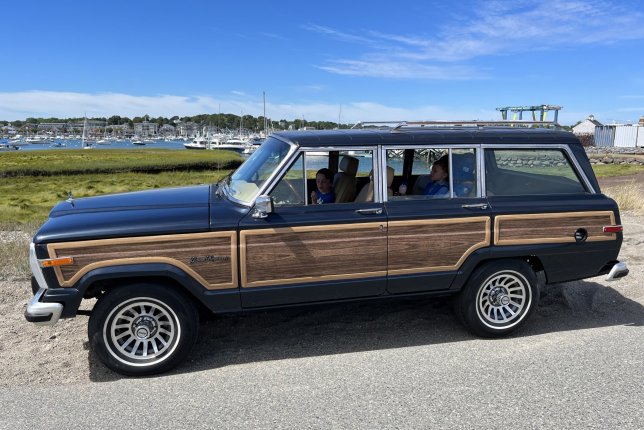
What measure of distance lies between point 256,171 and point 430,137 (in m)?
1.67

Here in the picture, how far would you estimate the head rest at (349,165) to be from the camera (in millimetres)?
5096

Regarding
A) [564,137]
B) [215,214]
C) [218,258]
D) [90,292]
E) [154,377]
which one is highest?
[564,137]

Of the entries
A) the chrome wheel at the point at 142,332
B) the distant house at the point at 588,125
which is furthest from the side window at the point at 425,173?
the distant house at the point at 588,125

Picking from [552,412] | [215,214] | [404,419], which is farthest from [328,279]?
[552,412]

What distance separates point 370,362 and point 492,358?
3.52 ft

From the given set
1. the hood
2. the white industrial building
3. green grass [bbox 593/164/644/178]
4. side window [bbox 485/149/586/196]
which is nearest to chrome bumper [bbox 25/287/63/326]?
the hood

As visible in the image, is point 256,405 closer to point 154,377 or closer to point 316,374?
point 316,374

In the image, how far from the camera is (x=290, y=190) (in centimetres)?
452

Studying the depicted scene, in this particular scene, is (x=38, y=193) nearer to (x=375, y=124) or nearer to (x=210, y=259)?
(x=375, y=124)

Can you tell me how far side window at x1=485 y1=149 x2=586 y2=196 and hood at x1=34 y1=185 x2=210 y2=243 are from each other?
109 inches

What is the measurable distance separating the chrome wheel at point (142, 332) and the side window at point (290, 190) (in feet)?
4.26

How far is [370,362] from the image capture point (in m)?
4.44

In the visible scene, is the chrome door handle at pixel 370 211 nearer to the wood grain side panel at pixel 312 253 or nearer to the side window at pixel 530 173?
the wood grain side panel at pixel 312 253

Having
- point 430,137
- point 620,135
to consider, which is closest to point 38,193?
point 430,137
